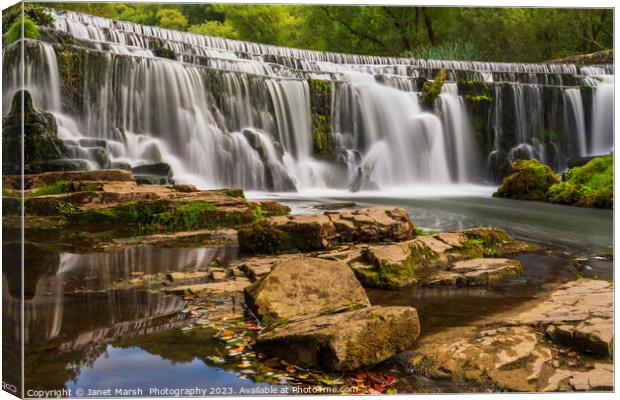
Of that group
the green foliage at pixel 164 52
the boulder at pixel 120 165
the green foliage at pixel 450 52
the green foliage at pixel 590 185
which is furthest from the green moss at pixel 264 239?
the green foliage at pixel 590 185

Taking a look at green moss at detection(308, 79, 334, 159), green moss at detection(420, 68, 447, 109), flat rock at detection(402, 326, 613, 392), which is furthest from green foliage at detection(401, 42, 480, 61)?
flat rock at detection(402, 326, 613, 392)

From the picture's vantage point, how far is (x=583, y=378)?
349 cm

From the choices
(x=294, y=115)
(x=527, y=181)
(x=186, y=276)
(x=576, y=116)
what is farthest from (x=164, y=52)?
(x=576, y=116)

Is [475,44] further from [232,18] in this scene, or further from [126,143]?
[126,143]

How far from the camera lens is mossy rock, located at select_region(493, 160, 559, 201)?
496 cm

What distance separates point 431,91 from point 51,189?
332 centimetres

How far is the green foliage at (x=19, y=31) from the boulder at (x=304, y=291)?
215 centimetres

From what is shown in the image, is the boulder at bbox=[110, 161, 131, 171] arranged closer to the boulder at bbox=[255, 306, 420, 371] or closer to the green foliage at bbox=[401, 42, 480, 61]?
the boulder at bbox=[255, 306, 420, 371]

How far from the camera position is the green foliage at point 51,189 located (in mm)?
3859

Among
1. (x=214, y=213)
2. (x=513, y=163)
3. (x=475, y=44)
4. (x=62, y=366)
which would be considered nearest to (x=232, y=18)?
(x=214, y=213)

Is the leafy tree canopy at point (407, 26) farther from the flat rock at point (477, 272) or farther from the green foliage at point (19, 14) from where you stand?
the flat rock at point (477, 272)

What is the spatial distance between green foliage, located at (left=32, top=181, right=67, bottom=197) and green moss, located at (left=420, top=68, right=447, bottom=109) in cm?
313

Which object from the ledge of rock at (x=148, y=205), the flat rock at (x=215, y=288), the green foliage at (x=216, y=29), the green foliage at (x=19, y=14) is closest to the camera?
the green foliage at (x=19, y=14)

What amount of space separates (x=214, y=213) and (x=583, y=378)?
2.76 meters
